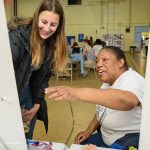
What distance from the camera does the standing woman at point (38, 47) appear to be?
4.50ft

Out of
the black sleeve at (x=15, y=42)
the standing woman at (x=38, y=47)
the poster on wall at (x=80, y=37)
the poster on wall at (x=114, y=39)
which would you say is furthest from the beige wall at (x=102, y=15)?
the black sleeve at (x=15, y=42)

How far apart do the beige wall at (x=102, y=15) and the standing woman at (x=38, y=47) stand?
430 inches

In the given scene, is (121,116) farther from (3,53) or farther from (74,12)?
(74,12)

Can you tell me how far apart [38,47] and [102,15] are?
37.0 ft

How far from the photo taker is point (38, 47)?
→ 145 centimetres

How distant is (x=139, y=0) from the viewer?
12336mm

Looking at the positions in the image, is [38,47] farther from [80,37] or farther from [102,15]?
[102,15]

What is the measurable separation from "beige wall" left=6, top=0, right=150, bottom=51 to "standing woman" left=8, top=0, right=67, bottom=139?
10.9 metres

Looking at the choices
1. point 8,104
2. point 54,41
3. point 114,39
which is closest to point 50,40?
point 54,41

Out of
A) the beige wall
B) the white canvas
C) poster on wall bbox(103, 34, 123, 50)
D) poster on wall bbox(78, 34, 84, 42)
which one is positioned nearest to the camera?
the white canvas

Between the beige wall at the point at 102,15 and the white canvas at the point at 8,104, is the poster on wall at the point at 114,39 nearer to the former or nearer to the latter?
the beige wall at the point at 102,15

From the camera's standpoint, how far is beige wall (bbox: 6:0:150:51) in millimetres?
12258

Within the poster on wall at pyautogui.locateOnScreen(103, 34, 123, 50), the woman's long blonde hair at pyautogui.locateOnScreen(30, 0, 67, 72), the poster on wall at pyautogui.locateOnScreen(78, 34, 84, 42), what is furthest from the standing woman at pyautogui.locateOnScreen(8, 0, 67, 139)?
the poster on wall at pyautogui.locateOnScreen(78, 34, 84, 42)

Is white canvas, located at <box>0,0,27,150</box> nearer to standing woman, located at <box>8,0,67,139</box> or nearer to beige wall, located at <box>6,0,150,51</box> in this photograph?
standing woman, located at <box>8,0,67,139</box>
